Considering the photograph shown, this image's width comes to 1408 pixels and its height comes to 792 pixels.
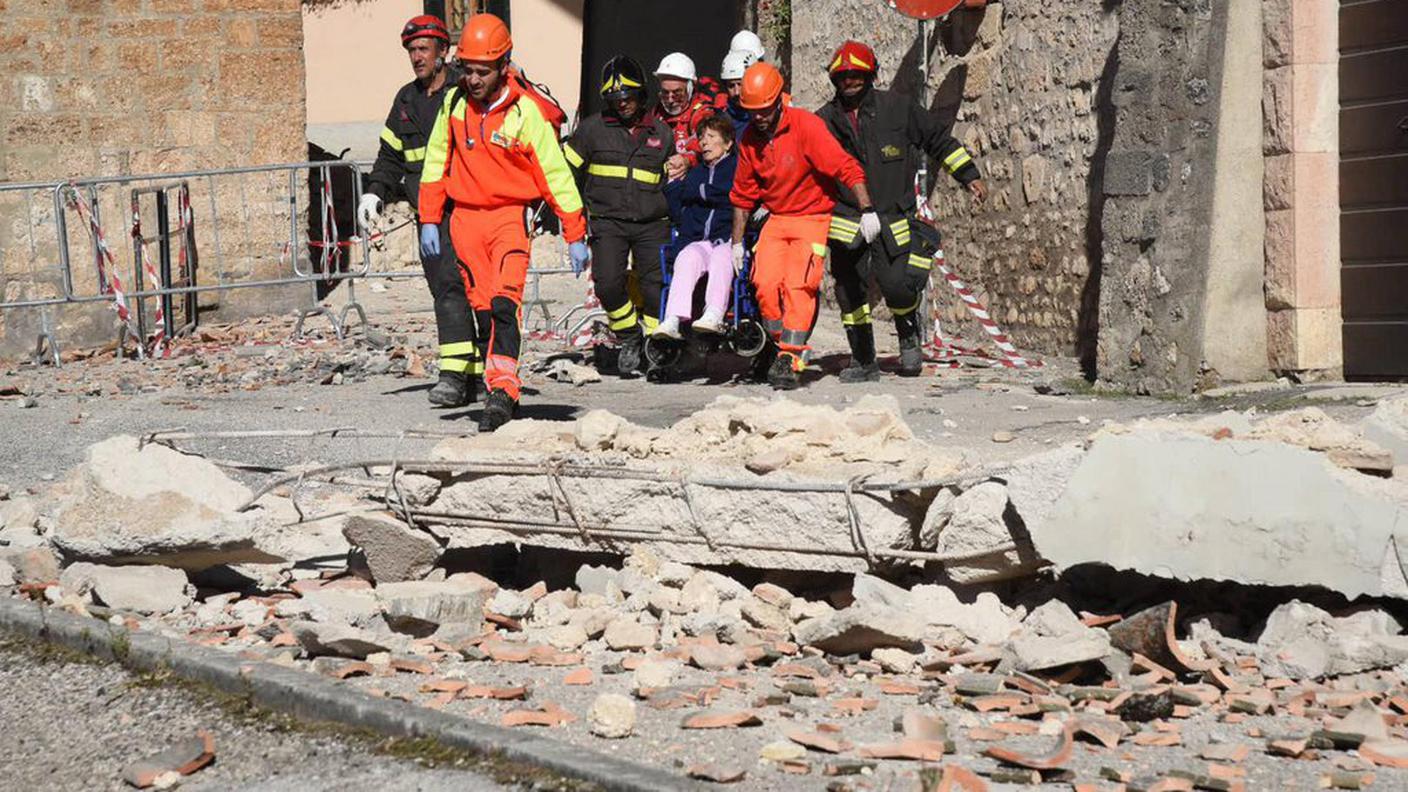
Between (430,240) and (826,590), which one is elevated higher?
(430,240)

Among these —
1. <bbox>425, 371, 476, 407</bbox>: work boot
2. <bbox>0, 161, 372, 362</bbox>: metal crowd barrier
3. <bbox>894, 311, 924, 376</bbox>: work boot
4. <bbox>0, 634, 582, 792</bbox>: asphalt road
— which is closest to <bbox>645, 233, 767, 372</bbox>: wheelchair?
<bbox>894, 311, 924, 376</bbox>: work boot

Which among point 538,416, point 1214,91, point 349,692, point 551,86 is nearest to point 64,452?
Answer: point 538,416

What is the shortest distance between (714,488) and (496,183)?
376 cm

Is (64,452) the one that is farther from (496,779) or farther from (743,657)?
(496,779)

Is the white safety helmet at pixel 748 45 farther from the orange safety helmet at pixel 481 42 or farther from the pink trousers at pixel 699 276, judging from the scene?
the orange safety helmet at pixel 481 42

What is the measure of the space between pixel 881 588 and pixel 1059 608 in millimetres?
519

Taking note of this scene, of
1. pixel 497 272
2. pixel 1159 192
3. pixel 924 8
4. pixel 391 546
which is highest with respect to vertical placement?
pixel 924 8

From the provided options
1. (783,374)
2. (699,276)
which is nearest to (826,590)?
(783,374)

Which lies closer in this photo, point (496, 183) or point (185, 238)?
point (496, 183)

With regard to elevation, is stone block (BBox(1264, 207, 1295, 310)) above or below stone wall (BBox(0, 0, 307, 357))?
below

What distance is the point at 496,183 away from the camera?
31.1 ft

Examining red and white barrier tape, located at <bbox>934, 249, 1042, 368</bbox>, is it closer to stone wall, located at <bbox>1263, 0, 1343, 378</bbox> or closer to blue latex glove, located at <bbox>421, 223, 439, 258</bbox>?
stone wall, located at <bbox>1263, 0, 1343, 378</bbox>

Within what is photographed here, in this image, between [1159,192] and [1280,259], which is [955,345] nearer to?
[1159,192]

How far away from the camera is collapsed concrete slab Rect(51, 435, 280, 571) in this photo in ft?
20.8
